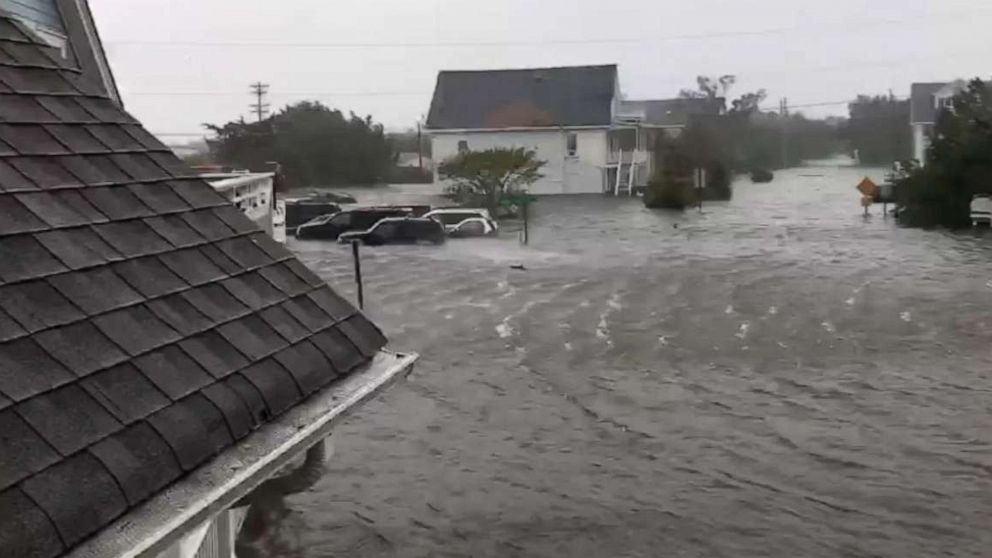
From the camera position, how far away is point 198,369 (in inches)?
140

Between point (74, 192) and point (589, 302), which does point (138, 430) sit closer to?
point (74, 192)

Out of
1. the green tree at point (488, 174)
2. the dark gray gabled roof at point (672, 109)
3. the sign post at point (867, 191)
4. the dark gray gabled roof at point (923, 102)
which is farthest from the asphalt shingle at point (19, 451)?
the dark gray gabled roof at point (923, 102)

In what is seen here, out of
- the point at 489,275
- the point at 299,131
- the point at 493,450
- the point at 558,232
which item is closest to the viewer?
the point at 493,450

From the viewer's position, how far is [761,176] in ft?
199

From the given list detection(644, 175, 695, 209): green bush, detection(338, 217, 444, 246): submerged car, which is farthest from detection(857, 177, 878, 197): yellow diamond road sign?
detection(338, 217, 444, 246): submerged car

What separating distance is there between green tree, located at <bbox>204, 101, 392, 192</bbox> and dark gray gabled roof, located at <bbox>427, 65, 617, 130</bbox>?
305 cm

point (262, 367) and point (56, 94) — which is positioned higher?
point (56, 94)

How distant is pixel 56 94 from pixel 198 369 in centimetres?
148

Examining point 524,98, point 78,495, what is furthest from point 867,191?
point 78,495

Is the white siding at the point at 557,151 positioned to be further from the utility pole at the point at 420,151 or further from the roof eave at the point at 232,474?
the roof eave at the point at 232,474

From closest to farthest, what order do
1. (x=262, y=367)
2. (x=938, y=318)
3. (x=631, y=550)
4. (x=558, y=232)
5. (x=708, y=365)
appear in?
(x=262, y=367) < (x=631, y=550) < (x=708, y=365) < (x=938, y=318) < (x=558, y=232)

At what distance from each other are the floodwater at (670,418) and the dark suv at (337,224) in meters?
7.25

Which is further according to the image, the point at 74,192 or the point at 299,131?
the point at 299,131

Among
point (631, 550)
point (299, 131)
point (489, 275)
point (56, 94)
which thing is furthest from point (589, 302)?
point (299, 131)
